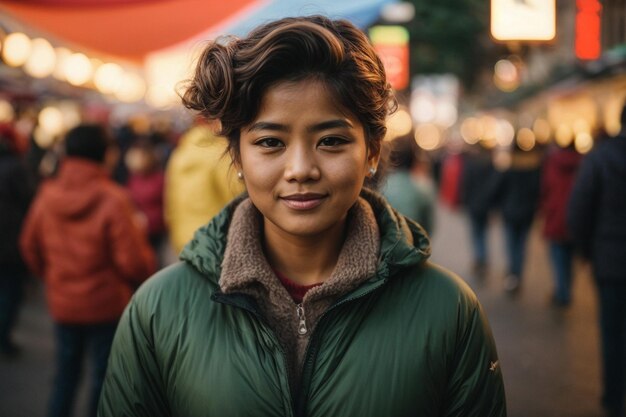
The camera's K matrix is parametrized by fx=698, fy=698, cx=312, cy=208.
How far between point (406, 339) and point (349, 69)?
744mm

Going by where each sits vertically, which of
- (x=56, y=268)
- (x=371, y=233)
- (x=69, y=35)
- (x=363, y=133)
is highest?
(x=69, y=35)

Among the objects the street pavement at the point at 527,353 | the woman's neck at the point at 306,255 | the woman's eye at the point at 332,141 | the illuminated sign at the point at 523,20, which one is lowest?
the street pavement at the point at 527,353

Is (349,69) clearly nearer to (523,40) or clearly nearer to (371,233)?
(371,233)

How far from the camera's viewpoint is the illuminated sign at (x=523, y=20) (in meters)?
8.29

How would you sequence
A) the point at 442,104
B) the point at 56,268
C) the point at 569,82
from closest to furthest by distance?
1. the point at 56,268
2. the point at 569,82
3. the point at 442,104

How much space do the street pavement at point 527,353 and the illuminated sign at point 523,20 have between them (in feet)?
11.0

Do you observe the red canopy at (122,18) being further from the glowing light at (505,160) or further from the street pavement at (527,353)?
the glowing light at (505,160)

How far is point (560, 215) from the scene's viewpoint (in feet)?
28.4

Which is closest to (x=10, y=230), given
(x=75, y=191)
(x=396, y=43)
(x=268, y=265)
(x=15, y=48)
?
(x=75, y=191)

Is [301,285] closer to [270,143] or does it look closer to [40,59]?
[270,143]

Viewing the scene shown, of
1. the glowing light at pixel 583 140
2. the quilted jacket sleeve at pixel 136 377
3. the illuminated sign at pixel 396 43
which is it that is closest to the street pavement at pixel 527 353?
the quilted jacket sleeve at pixel 136 377

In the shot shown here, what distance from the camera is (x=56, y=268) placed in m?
4.52

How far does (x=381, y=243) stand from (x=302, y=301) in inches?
11.5

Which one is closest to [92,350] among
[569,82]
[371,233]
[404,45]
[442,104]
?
[371,233]
